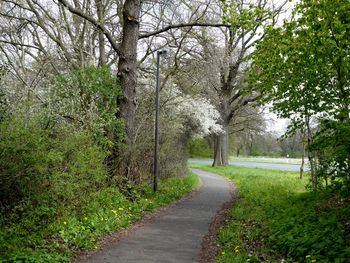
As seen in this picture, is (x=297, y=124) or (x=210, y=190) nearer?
(x=297, y=124)

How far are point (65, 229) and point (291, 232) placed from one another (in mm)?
4515

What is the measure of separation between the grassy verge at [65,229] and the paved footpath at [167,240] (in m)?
0.52

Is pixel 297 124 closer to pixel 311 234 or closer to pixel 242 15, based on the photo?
pixel 242 15

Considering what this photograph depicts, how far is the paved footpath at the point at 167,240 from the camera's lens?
6.84 meters

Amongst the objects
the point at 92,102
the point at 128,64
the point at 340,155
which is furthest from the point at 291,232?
the point at 128,64

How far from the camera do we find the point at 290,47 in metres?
9.90

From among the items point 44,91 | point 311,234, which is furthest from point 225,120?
point 311,234

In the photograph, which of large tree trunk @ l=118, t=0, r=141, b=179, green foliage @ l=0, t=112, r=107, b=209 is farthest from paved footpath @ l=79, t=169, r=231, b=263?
large tree trunk @ l=118, t=0, r=141, b=179

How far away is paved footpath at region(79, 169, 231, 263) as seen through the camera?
684cm

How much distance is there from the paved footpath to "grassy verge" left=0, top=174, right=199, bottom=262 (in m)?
0.52

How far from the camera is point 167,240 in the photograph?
323 inches

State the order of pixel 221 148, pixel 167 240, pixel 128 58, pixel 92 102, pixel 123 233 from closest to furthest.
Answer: pixel 167 240
pixel 123 233
pixel 92 102
pixel 128 58
pixel 221 148

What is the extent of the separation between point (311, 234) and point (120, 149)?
6878mm

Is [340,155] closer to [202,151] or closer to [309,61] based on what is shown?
[309,61]
